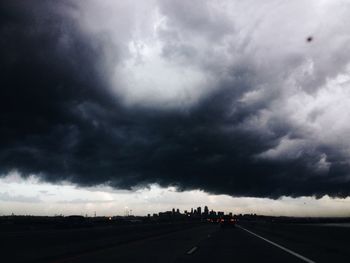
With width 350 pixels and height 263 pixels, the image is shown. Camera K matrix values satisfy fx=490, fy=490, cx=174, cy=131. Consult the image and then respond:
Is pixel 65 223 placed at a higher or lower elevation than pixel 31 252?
higher

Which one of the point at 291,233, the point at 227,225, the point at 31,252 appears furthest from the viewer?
the point at 227,225

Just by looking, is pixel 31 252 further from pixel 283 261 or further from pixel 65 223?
pixel 65 223

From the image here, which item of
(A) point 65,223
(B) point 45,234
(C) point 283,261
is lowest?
(C) point 283,261

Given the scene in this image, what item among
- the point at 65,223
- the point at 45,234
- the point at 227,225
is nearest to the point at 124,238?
the point at 45,234

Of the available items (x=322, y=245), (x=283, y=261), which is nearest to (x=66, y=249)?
(x=283, y=261)

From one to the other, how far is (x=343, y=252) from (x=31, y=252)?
12662 millimetres

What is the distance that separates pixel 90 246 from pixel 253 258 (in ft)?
26.9

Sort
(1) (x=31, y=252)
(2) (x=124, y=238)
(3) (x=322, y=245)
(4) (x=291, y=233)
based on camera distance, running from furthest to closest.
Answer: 1. (4) (x=291, y=233)
2. (2) (x=124, y=238)
3. (3) (x=322, y=245)
4. (1) (x=31, y=252)

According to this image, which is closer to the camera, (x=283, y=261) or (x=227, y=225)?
(x=283, y=261)

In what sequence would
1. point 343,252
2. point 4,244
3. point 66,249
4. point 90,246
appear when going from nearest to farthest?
point 4,244 < point 66,249 < point 343,252 < point 90,246

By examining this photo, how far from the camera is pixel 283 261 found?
16.0 metres

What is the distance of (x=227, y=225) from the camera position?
66375mm

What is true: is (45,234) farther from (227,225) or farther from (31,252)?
(227,225)

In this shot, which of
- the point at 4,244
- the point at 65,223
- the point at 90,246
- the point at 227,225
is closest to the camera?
the point at 4,244
